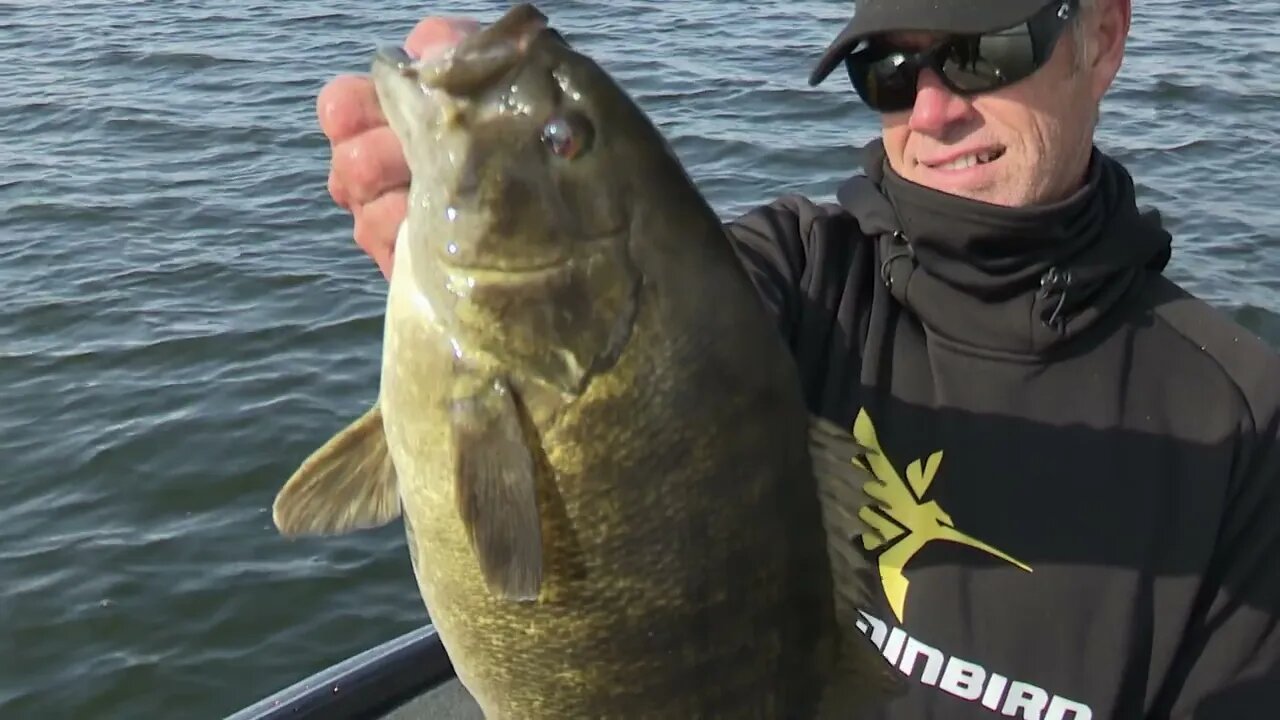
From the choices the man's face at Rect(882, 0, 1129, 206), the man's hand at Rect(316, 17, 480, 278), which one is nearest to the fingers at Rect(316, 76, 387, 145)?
the man's hand at Rect(316, 17, 480, 278)

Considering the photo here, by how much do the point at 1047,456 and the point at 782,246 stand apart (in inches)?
30.5

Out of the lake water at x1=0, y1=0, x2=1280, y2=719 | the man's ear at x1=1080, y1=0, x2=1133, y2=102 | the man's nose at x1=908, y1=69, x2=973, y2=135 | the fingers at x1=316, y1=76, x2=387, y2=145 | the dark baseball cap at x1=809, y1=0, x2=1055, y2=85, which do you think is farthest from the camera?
the lake water at x1=0, y1=0, x2=1280, y2=719

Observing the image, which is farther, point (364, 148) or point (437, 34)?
point (364, 148)

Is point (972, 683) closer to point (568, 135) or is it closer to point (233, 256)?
point (568, 135)

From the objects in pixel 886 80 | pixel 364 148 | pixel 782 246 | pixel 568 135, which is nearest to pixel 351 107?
pixel 364 148

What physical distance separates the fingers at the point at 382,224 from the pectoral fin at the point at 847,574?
0.70m

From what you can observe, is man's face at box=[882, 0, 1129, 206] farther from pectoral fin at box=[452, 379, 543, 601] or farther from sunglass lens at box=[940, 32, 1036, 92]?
pectoral fin at box=[452, 379, 543, 601]

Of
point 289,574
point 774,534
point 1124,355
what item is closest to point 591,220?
point 774,534

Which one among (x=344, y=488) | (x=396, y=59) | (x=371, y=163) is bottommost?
(x=344, y=488)

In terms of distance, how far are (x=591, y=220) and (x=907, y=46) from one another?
1.49 meters

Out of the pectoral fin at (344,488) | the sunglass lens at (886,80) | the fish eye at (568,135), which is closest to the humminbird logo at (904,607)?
the sunglass lens at (886,80)

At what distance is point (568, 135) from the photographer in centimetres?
183

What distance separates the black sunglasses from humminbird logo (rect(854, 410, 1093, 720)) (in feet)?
2.75

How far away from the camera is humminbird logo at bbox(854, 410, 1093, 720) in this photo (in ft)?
9.81
